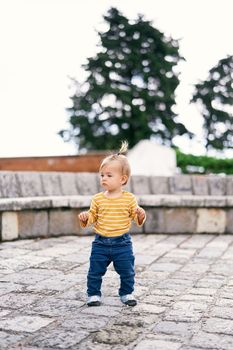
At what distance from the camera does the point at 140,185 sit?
8.09m

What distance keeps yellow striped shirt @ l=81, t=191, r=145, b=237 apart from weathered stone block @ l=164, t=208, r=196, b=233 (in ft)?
13.1

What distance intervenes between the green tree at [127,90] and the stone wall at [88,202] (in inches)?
867

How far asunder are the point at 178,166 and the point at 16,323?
19032mm

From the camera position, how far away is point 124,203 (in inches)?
143

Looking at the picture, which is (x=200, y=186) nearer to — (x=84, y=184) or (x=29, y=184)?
(x=84, y=184)

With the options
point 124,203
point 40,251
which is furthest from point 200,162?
point 124,203

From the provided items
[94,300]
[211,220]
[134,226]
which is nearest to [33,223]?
[134,226]

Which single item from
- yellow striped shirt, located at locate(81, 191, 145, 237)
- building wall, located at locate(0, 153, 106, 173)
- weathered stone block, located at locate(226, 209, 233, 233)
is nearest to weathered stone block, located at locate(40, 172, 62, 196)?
weathered stone block, located at locate(226, 209, 233, 233)

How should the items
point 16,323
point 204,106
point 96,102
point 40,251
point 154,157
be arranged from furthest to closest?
point 204,106, point 96,102, point 154,157, point 40,251, point 16,323

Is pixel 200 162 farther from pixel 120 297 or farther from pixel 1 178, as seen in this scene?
pixel 120 297

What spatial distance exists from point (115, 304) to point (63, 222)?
351 centimetres

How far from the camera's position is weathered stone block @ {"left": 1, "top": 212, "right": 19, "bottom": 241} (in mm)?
6340

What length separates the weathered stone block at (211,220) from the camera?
7.66m

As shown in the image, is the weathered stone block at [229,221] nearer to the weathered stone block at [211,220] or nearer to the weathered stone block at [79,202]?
the weathered stone block at [211,220]
